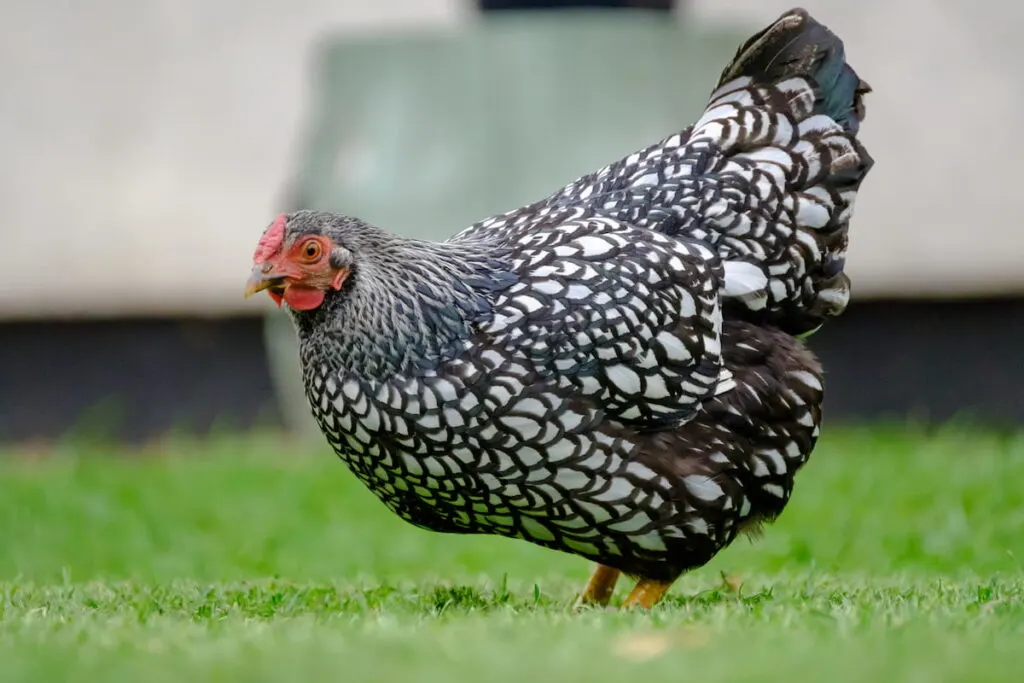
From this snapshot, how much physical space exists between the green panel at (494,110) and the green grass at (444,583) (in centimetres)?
171

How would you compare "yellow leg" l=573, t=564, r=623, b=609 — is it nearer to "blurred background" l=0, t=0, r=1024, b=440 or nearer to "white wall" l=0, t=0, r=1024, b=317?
"blurred background" l=0, t=0, r=1024, b=440

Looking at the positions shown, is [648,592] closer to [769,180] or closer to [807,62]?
[769,180]

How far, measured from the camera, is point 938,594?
4.08 meters

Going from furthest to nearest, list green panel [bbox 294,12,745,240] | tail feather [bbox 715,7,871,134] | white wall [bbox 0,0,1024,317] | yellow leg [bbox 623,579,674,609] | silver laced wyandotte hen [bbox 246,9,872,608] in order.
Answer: white wall [bbox 0,0,1024,317] → green panel [bbox 294,12,745,240] → tail feather [bbox 715,7,871,134] → yellow leg [bbox 623,579,674,609] → silver laced wyandotte hen [bbox 246,9,872,608]

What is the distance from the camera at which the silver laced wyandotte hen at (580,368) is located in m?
3.84

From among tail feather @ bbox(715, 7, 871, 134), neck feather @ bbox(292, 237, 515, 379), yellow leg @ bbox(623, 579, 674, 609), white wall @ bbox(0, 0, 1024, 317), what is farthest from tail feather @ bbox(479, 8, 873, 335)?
white wall @ bbox(0, 0, 1024, 317)

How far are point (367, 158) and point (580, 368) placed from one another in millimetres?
5330

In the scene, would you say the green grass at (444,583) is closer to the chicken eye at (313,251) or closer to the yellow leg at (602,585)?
the yellow leg at (602,585)

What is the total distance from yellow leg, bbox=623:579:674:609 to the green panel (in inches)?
186

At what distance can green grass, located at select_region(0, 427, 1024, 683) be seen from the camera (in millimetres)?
2703

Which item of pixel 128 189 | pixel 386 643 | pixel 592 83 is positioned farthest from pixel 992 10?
pixel 386 643

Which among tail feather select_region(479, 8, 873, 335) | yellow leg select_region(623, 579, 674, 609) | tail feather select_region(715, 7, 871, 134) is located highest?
tail feather select_region(715, 7, 871, 134)

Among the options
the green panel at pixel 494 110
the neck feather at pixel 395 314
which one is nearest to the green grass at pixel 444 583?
the neck feather at pixel 395 314

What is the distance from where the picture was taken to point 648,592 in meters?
4.14
